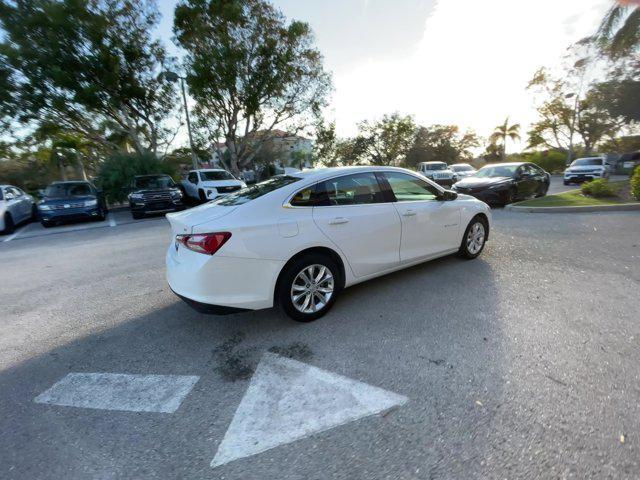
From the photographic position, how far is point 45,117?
18391 millimetres

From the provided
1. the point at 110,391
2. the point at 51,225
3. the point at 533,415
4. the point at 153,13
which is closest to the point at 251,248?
the point at 110,391

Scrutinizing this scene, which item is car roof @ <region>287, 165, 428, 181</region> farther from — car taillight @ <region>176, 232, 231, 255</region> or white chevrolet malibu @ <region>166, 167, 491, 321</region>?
car taillight @ <region>176, 232, 231, 255</region>

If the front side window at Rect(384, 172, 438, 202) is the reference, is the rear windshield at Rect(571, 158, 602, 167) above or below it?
below

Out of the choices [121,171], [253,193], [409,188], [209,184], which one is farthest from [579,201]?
[121,171]

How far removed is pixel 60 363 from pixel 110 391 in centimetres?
85

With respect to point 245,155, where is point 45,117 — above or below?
above

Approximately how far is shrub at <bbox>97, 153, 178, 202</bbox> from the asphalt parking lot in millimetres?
13743

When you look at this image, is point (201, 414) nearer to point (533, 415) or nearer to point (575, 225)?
point (533, 415)

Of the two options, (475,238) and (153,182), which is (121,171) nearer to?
(153,182)

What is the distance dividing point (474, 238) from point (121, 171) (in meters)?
17.3

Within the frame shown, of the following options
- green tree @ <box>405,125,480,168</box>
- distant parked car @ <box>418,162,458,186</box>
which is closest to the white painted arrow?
distant parked car @ <box>418,162,458,186</box>

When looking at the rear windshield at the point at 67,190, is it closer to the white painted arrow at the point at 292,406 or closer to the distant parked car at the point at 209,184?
the distant parked car at the point at 209,184

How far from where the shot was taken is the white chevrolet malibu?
→ 2994mm

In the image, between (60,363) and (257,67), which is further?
(257,67)
